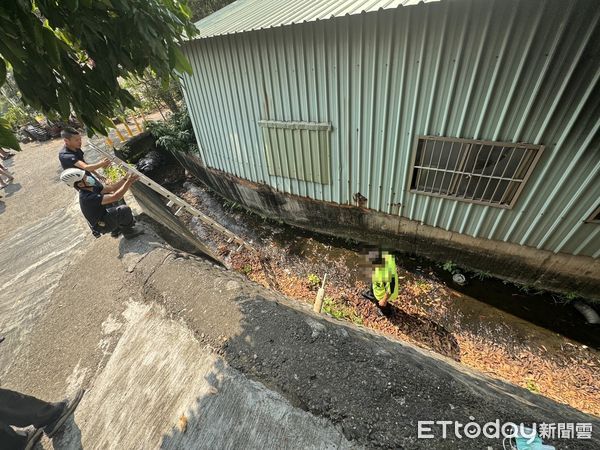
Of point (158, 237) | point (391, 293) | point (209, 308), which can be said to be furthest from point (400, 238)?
point (158, 237)

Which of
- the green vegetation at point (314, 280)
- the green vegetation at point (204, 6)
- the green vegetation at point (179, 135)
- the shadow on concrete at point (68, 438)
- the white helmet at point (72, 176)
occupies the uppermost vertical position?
the green vegetation at point (204, 6)

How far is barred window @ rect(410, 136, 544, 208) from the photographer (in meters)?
4.36

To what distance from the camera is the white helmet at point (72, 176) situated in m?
4.10

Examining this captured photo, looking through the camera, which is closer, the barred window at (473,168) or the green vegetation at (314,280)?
the barred window at (473,168)

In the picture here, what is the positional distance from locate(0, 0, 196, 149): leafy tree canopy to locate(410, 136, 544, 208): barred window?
4368 millimetres

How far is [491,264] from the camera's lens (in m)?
5.81

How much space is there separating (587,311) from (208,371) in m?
6.83

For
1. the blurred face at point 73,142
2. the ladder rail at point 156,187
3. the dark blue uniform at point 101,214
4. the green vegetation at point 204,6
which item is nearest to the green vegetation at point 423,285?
the ladder rail at point 156,187

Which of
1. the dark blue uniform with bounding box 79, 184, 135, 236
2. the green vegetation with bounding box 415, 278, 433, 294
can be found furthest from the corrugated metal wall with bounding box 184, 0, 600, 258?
the dark blue uniform with bounding box 79, 184, 135, 236

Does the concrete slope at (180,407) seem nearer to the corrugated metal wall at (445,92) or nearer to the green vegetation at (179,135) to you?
the corrugated metal wall at (445,92)

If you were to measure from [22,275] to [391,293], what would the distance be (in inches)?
301

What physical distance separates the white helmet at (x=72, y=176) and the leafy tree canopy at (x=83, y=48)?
2.73 metres

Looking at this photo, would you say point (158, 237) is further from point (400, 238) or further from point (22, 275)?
point (400, 238)

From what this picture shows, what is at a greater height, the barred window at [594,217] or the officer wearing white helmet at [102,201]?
the officer wearing white helmet at [102,201]
